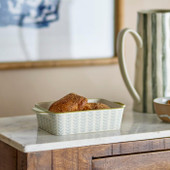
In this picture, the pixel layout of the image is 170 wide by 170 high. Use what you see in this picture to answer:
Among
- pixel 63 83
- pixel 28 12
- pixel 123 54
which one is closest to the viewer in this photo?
pixel 123 54

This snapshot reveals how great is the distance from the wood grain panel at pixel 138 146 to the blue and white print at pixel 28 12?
1.88ft

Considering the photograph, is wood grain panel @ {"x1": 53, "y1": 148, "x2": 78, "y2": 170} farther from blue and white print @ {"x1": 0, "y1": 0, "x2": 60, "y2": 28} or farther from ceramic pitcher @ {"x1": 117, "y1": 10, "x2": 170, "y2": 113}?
blue and white print @ {"x1": 0, "y1": 0, "x2": 60, "y2": 28}

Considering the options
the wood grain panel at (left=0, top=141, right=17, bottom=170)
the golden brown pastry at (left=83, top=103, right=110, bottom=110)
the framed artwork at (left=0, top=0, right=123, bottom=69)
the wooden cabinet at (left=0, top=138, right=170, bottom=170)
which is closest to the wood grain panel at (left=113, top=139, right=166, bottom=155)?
the wooden cabinet at (left=0, top=138, right=170, bottom=170)

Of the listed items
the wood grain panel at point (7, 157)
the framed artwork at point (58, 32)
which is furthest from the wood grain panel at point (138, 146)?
the framed artwork at point (58, 32)

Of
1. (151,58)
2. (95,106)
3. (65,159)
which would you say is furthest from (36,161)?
(151,58)

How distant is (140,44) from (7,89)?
0.44m

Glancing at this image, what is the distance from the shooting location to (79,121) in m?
1.10

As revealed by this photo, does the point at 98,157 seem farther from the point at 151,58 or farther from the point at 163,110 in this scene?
the point at 151,58

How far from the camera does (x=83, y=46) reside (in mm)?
1591

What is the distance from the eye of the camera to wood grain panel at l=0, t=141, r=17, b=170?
3.60 feet

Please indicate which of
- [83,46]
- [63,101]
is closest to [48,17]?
[83,46]

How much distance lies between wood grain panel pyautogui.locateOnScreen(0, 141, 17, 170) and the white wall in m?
0.36

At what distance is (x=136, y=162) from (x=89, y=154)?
12 cm

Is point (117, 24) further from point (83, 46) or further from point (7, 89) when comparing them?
point (7, 89)
